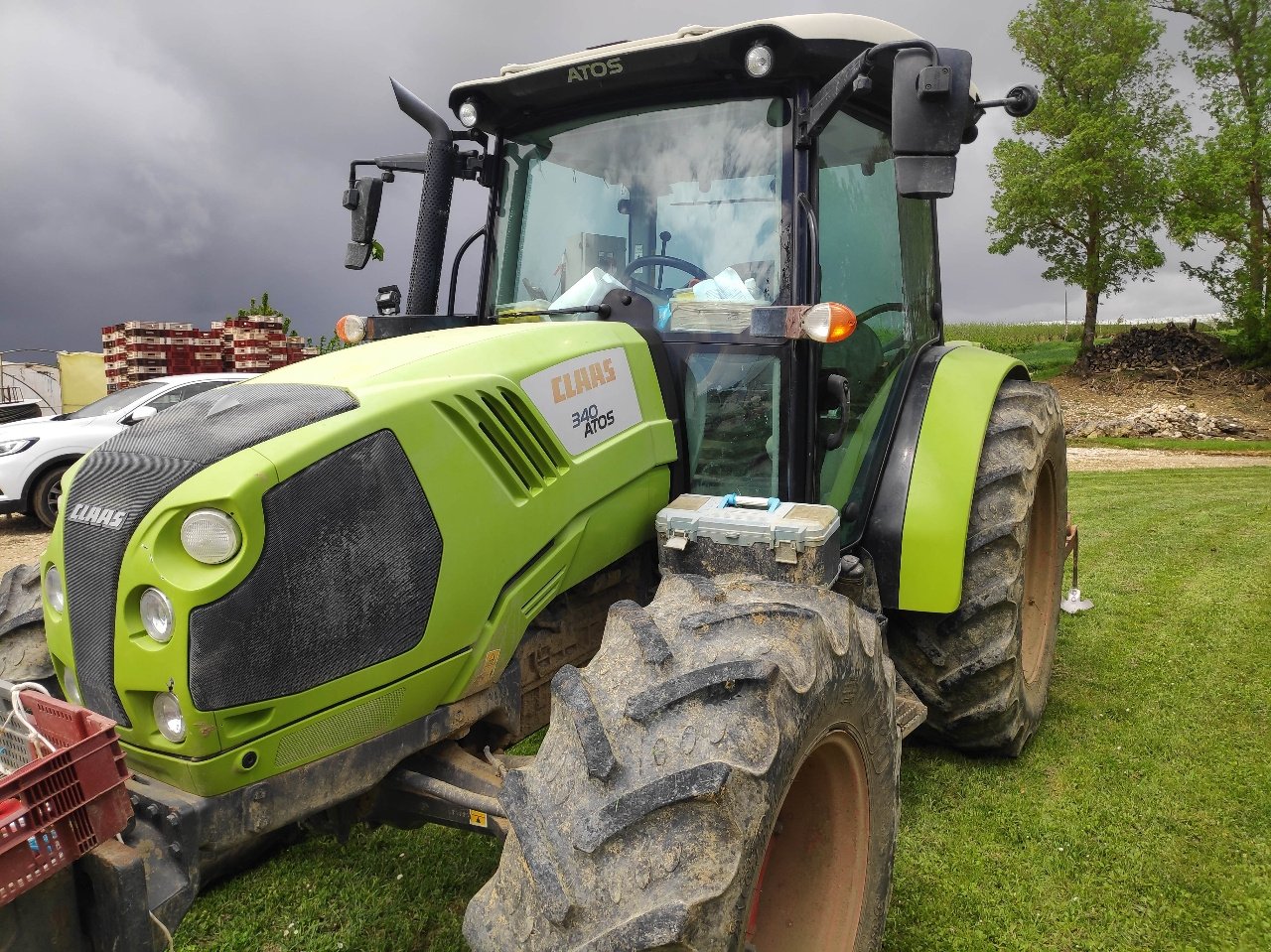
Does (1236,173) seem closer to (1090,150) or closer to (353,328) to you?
(1090,150)

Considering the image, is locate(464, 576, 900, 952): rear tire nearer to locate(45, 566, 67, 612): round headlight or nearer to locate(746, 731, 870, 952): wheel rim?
locate(746, 731, 870, 952): wheel rim

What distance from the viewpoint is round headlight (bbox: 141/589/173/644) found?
1.94 meters

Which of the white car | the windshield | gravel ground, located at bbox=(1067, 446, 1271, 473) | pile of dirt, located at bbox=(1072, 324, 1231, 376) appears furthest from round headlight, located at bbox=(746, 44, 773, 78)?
pile of dirt, located at bbox=(1072, 324, 1231, 376)

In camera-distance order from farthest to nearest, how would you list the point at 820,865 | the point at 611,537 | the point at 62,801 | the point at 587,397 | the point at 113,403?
the point at 113,403, the point at 611,537, the point at 587,397, the point at 820,865, the point at 62,801

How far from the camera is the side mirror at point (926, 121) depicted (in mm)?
2633

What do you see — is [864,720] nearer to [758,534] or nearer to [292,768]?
[758,534]

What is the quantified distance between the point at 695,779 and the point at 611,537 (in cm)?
102

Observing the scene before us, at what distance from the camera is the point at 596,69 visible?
3119 mm

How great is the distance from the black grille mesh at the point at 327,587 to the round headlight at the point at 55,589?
0.52 metres

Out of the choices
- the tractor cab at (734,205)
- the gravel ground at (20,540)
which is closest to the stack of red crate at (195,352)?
the gravel ground at (20,540)

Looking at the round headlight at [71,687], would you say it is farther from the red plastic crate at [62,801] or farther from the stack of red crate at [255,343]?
the stack of red crate at [255,343]

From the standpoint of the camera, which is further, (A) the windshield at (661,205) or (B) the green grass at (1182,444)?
(B) the green grass at (1182,444)

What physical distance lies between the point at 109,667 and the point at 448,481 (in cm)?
78

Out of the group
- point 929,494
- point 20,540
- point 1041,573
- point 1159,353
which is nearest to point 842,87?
point 929,494
